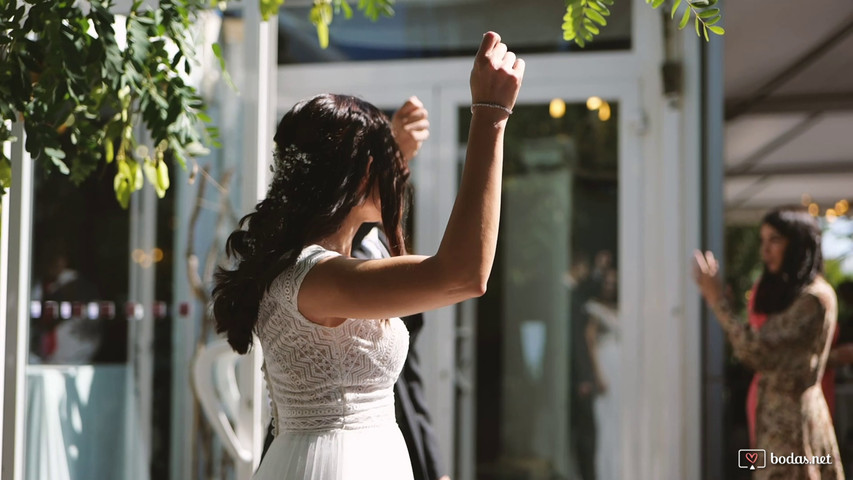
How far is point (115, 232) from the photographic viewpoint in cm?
425

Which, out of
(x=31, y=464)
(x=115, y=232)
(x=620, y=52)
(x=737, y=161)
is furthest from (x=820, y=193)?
(x=31, y=464)

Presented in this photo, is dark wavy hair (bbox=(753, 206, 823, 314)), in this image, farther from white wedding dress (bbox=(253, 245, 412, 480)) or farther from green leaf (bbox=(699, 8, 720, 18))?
white wedding dress (bbox=(253, 245, 412, 480))

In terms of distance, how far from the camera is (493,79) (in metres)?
1.34

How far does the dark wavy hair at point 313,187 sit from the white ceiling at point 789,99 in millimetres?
3619

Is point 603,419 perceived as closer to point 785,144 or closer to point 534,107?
point 534,107

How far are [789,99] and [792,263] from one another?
283 cm

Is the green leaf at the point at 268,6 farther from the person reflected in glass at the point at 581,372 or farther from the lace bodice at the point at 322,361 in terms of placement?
the person reflected in glass at the point at 581,372

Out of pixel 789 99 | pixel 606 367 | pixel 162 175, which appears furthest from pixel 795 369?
pixel 789 99

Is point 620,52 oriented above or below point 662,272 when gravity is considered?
above

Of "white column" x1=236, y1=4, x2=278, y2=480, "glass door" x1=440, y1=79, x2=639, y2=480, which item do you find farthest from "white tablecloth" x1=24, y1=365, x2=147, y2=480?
"glass door" x1=440, y1=79, x2=639, y2=480

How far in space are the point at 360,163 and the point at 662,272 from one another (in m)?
3.32

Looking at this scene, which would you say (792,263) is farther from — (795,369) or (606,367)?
(606,367)

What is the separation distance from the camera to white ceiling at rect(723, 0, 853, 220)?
4.94m

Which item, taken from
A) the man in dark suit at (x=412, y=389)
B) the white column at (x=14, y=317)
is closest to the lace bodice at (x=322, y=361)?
the man in dark suit at (x=412, y=389)
